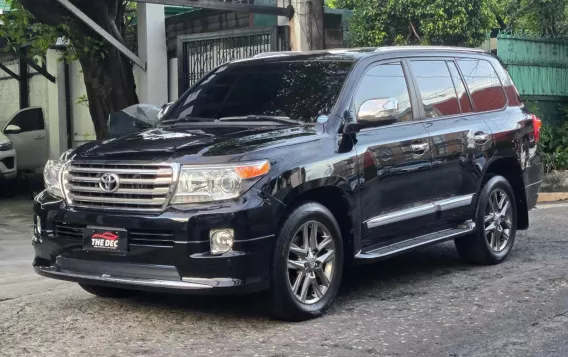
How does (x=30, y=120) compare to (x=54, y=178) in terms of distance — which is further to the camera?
(x=30, y=120)

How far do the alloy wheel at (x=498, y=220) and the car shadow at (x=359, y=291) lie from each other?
0.35 m

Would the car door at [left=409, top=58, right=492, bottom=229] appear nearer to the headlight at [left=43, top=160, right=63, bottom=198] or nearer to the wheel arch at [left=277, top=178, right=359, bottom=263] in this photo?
the wheel arch at [left=277, top=178, right=359, bottom=263]

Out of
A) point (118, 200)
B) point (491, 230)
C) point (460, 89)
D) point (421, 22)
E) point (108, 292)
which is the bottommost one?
point (108, 292)

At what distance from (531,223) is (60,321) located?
Answer: 6362 mm

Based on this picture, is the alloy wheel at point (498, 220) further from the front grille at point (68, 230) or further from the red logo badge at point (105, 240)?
the front grille at point (68, 230)

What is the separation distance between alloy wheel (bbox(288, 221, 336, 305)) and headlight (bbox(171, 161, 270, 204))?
555 mm

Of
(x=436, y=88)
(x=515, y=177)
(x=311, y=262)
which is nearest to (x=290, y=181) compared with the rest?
(x=311, y=262)

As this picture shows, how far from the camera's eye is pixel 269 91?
6438 millimetres

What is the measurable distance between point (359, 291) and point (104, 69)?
695cm

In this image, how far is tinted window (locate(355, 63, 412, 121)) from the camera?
6340 mm

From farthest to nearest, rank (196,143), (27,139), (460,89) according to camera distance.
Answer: (27,139), (460,89), (196,143)

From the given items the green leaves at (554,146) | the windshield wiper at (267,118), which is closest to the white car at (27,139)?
the green leaves at (554,146)

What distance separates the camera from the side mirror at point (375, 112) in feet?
19.3

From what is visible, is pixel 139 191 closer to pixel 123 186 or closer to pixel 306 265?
pixel 123 186
